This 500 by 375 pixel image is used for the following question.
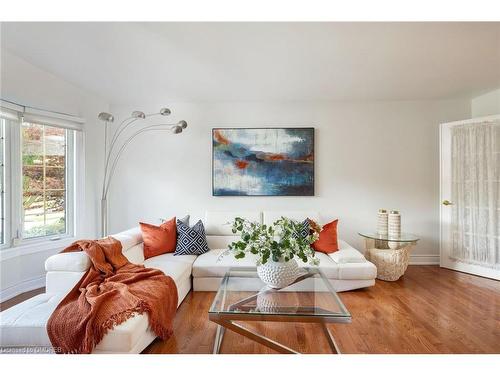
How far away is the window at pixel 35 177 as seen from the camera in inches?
111

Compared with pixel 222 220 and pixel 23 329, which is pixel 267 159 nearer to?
pixel 222 220

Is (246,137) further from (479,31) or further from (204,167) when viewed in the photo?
(479,31)

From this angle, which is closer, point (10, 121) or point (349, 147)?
point (10, 121)

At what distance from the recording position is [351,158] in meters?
3.88

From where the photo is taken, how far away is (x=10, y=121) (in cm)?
281

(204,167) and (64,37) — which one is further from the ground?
(64,37)

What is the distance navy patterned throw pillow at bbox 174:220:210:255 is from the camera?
10.2 feet

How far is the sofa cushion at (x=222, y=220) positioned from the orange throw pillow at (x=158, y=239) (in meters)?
0.50

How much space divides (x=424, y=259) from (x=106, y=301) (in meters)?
4.10

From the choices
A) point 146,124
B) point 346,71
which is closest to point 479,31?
point 346,71

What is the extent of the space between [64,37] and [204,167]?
217cm

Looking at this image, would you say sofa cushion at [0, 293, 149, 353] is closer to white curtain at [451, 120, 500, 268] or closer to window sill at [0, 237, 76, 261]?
window sill at [0, 237, 76, 261]

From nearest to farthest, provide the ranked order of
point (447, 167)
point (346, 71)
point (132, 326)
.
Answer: point (132, 326)
point (346, 71)
point (447, 167)

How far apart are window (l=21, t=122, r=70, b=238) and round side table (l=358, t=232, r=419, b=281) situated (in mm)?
3963
